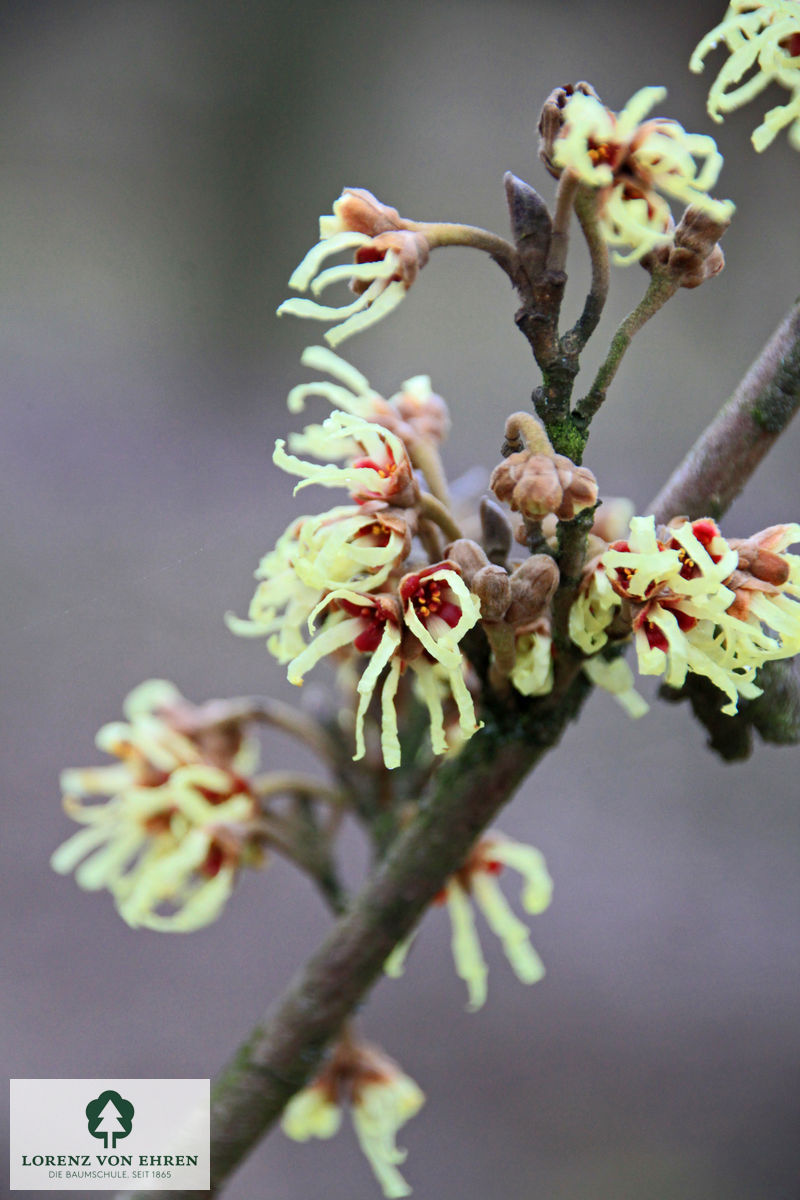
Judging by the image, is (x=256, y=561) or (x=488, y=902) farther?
(x=256, y=561)

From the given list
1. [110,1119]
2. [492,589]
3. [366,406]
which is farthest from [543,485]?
[110,1119]

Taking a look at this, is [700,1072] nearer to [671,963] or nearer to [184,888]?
[671,963]

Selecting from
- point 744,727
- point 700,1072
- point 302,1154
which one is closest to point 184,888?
point 744,727

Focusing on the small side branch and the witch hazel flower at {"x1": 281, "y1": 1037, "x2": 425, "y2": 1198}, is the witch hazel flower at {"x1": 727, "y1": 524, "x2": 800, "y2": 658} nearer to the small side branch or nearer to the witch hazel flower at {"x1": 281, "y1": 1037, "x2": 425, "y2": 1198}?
the small side branch

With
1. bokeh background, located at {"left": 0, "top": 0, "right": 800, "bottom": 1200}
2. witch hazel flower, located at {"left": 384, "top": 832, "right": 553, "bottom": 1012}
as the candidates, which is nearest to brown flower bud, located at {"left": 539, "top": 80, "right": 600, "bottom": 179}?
witch hazel flower, located at {"left": 384, "top": 832, "right": 553, "bottom": 1012}

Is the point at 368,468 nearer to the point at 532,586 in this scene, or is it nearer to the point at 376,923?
the point at 532,586

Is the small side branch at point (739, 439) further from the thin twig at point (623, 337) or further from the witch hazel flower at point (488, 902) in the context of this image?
the witch hazel flower at point (488, 902)
